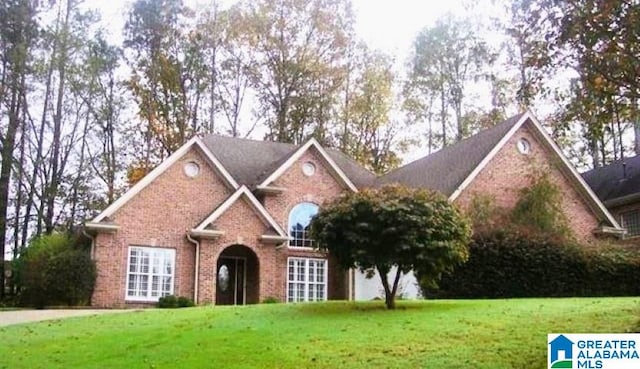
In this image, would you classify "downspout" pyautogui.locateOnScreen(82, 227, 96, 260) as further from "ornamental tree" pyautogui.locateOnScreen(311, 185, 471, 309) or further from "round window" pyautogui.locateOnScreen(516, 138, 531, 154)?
"round window" pyautogui.locateOnScreen(516, 138, 531, 154)

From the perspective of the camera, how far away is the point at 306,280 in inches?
1055

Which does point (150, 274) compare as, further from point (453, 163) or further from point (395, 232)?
point (453, 163)

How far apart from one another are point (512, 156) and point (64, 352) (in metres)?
20.7

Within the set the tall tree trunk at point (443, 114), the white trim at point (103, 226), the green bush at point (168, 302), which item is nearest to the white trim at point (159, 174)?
the white trim at point (103, 226)

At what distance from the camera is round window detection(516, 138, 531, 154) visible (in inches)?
1125

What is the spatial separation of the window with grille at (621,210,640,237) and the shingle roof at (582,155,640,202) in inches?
36.0

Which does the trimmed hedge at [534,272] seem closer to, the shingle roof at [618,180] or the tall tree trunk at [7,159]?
the shingle roof at [618,180]

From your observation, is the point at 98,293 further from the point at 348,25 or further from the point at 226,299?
the point at 348,25

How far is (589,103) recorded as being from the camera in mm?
10477

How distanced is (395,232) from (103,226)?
40.9 ft

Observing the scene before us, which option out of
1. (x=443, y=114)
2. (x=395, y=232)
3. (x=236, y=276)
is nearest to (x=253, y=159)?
(x=236, y=276)

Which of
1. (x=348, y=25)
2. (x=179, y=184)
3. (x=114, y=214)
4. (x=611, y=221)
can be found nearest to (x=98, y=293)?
(x=114, y=214)

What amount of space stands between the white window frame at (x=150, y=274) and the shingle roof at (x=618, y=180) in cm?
2096

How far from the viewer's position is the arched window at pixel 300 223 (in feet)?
90.5
